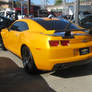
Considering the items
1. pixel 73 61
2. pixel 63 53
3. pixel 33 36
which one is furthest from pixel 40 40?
pixel 73 61

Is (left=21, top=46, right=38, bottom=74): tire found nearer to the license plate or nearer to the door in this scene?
the door

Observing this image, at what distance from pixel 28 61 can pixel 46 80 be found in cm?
73

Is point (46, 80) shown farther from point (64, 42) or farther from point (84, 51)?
point (84, 51)

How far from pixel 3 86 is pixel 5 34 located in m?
2.77

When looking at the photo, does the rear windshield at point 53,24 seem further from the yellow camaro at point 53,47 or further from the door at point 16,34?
the door at point 16,34

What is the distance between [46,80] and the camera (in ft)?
12.7

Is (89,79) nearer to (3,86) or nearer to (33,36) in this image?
(33,36)

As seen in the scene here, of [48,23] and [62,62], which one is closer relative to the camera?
[62,62]

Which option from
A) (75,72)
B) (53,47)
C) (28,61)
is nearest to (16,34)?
(28,61)

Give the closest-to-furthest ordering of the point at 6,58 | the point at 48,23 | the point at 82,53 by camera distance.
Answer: the point at 82,53, the point at 48,23, the point at 6,58

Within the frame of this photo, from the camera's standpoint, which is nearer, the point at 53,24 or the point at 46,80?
the point at 46,80

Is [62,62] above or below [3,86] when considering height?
above

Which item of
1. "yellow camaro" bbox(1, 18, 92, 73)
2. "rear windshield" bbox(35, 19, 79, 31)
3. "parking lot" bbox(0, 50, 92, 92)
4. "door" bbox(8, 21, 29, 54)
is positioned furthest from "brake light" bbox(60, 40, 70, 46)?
"door" bbox(8, 21, 29, 54)

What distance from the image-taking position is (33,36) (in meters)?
3.89
